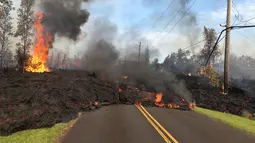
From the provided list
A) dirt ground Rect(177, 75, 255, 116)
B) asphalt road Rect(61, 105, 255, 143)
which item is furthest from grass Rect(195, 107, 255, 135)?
dirt ground Rect(177, 75, 255, 116)

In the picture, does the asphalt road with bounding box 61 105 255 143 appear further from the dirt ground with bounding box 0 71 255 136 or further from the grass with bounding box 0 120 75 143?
the dirt ground with bounding box 0 71 255 136

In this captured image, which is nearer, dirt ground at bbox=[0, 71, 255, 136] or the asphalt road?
the asphalt road

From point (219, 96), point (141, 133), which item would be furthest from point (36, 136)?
point (219, 96)

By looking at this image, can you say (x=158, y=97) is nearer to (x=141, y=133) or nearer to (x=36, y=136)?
(x=141, y=133)

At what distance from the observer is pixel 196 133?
31.0 ft

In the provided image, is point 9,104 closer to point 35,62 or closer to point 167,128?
point 167,128

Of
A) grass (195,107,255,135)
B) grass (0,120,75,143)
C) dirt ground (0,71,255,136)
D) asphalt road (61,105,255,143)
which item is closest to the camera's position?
grass (0,120,75,143)

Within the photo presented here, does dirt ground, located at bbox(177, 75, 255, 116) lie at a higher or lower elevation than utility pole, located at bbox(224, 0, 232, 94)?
lower

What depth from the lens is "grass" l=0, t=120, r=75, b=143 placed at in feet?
26.1

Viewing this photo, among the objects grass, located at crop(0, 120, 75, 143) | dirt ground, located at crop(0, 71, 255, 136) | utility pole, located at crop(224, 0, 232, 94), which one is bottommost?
grass, located at crop(0, 120, 75, 143)

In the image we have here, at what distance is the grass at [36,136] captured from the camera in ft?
26.1

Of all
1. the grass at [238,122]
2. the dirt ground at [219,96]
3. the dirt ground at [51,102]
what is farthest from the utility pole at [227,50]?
the dirt ground at [219,96]

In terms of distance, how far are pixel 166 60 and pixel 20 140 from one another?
150 m

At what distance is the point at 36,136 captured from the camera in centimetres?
853
